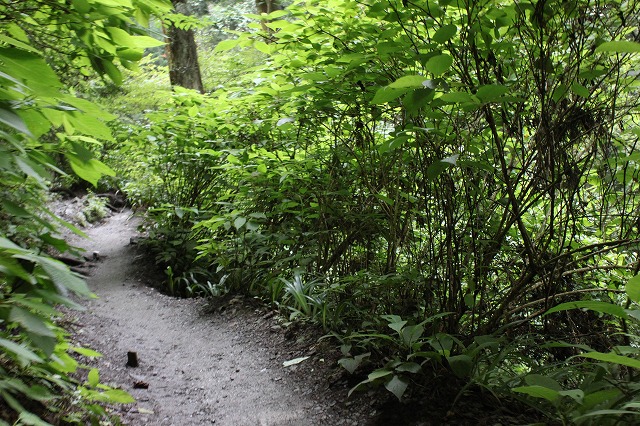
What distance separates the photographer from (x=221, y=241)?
5.38 metres

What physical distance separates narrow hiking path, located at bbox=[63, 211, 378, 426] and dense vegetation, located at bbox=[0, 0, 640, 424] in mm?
331

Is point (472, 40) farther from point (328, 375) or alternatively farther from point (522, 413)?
point (328, 375)

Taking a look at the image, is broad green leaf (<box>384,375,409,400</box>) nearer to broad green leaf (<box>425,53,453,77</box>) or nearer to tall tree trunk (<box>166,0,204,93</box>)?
broad green leaf (<box>425,53,453,77</box>)

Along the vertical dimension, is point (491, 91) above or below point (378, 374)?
above

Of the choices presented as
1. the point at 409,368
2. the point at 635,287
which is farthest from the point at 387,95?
the point at 409,368

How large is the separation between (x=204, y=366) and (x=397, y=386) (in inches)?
76.6

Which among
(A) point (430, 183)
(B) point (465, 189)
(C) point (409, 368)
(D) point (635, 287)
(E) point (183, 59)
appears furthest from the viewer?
(E) point (183, 59)

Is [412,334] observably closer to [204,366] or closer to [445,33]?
[445,33]

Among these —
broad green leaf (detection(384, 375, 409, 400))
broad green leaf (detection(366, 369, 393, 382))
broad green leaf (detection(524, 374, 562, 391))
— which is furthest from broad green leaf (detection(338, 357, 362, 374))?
broad green leaf (detection(524, 374, 562, 391))

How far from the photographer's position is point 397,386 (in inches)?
90.3

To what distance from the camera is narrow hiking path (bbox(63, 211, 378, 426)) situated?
2.74 m

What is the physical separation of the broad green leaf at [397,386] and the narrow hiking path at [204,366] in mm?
298

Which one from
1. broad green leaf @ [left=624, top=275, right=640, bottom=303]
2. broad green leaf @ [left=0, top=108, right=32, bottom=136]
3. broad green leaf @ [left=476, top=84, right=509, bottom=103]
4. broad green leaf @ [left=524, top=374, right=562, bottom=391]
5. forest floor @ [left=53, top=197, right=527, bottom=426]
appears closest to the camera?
broad green leaf @ [left=0, top=108, right=32, bottom=136]

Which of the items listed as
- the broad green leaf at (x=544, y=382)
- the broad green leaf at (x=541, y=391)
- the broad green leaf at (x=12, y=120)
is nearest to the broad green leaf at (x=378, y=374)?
the broad green leaf at (x=544, y=382)
